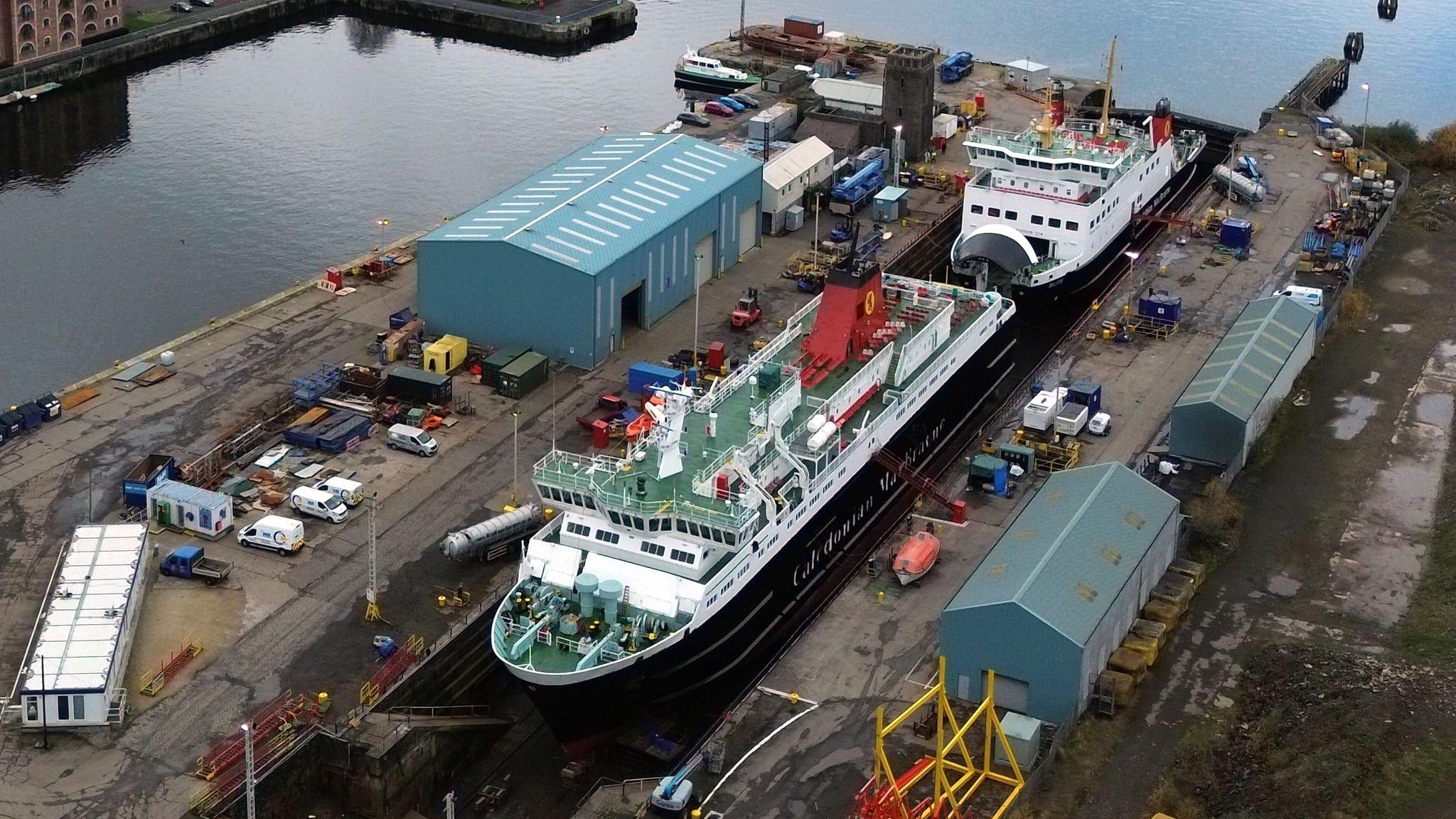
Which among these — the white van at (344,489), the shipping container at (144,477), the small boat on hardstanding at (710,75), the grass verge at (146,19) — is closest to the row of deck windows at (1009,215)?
the small boat on hardstanding at (710,75)

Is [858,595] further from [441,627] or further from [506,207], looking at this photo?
[506,207]

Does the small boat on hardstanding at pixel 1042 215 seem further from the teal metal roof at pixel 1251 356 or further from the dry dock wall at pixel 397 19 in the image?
the dry dock wall at pixel 397 19

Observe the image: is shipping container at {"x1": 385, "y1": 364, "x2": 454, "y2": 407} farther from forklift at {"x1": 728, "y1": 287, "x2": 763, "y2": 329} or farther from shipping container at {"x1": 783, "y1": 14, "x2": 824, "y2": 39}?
shipping container at {"x1": 783, "y1": 14, "x2": 824, "y2": 39}

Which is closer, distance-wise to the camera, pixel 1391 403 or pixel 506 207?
pixel 1391 403

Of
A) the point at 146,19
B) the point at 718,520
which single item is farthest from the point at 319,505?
the point at 146,19

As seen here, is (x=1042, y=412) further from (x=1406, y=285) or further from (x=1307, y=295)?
(x=1406, y=285)

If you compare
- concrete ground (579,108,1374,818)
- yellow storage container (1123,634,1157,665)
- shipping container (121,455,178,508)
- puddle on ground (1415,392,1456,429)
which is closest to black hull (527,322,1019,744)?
concrete ground (579,108,1374,818)

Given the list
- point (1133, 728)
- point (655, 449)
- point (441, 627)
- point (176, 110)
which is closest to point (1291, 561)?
point (1133, 728)
